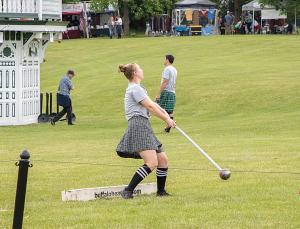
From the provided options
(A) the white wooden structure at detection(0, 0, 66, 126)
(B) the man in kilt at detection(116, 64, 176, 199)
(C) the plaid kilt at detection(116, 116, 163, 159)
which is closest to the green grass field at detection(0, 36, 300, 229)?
(B) the man in kilt at detection(116, 64, 176, 199)

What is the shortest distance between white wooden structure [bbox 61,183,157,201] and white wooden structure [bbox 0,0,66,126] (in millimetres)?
17941

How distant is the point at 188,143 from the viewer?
20.5 metres

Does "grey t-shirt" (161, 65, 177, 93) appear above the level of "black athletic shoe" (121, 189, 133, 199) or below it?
above

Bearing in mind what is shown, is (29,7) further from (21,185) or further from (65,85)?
(21,185)

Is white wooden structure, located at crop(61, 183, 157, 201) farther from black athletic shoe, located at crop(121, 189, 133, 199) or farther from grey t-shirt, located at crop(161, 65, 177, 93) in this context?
grey t-shirt, located at crop(161, 65, 177, 93)

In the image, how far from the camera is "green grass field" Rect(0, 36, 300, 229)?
10531 mm

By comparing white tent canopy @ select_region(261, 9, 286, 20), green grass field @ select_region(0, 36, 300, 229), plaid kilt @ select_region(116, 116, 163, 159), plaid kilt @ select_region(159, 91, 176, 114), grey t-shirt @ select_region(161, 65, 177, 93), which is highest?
white tent canopy @ select_region(261, 9, 286, 20)

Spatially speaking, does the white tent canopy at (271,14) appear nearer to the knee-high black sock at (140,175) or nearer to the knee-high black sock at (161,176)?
the knee-high black sock at (161,176)

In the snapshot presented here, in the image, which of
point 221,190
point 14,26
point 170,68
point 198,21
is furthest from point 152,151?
point 198,21

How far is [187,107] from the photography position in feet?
108

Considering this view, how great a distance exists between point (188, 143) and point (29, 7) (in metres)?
11.3

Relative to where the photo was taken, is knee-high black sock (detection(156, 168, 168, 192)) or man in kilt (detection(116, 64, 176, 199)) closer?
man in kilt (detection(116, 64, 176, 199))

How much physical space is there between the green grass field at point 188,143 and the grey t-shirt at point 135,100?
3.66ft

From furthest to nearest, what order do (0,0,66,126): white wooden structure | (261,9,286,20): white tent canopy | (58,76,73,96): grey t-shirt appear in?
(261,9,286,20): white tent canopy
(0,0,66,126): white wooden structure
(58,76,73,96): grey t-shirt
